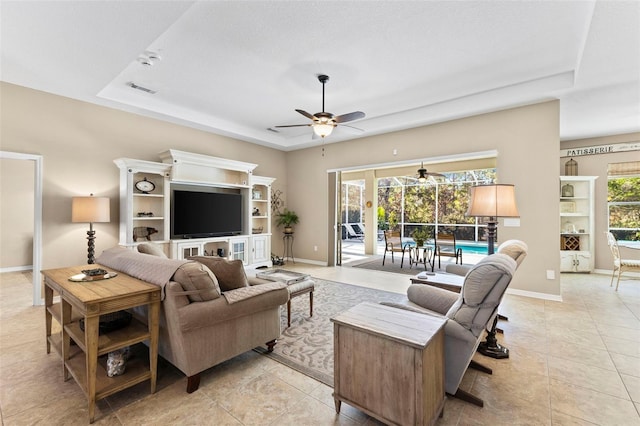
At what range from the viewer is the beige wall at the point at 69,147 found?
12.5 feet

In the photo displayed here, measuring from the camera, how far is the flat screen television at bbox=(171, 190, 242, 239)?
5.08 metres

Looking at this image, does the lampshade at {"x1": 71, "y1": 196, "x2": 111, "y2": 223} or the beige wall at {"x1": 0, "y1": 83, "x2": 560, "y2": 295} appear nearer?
the lampshade at {"x1": 71, "y1": 196, "x2": 111, "y2": 223}

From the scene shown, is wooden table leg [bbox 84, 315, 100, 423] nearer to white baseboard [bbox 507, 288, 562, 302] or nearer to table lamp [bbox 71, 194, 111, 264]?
table lamp [bbox 71, 194, 111, 264]

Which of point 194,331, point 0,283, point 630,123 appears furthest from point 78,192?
point 630,123

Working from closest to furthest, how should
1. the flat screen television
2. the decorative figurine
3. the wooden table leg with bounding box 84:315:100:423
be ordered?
the wooden table leg with bounding box 84:315:100:423 < the decorative figurine < the flat screen television

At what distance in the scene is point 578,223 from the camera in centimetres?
612

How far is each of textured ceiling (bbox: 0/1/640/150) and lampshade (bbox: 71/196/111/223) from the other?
1.51 m

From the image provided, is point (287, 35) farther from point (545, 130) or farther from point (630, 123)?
point (630, 123)

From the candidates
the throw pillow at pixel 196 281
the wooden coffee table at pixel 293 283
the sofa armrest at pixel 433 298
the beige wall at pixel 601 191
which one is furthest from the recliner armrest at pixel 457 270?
the beige wall at pixel 601 191

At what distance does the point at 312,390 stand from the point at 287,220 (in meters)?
5.31

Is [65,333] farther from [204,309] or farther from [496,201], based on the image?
[496,201]

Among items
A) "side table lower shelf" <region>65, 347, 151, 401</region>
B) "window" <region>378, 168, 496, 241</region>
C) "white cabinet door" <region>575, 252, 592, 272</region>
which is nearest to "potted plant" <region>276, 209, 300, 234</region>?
"window" <region>378, 168, 496, 241</region>

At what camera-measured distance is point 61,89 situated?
3.89m

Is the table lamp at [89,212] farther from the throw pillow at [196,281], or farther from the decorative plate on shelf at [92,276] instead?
the throw pillow at [196,281]
